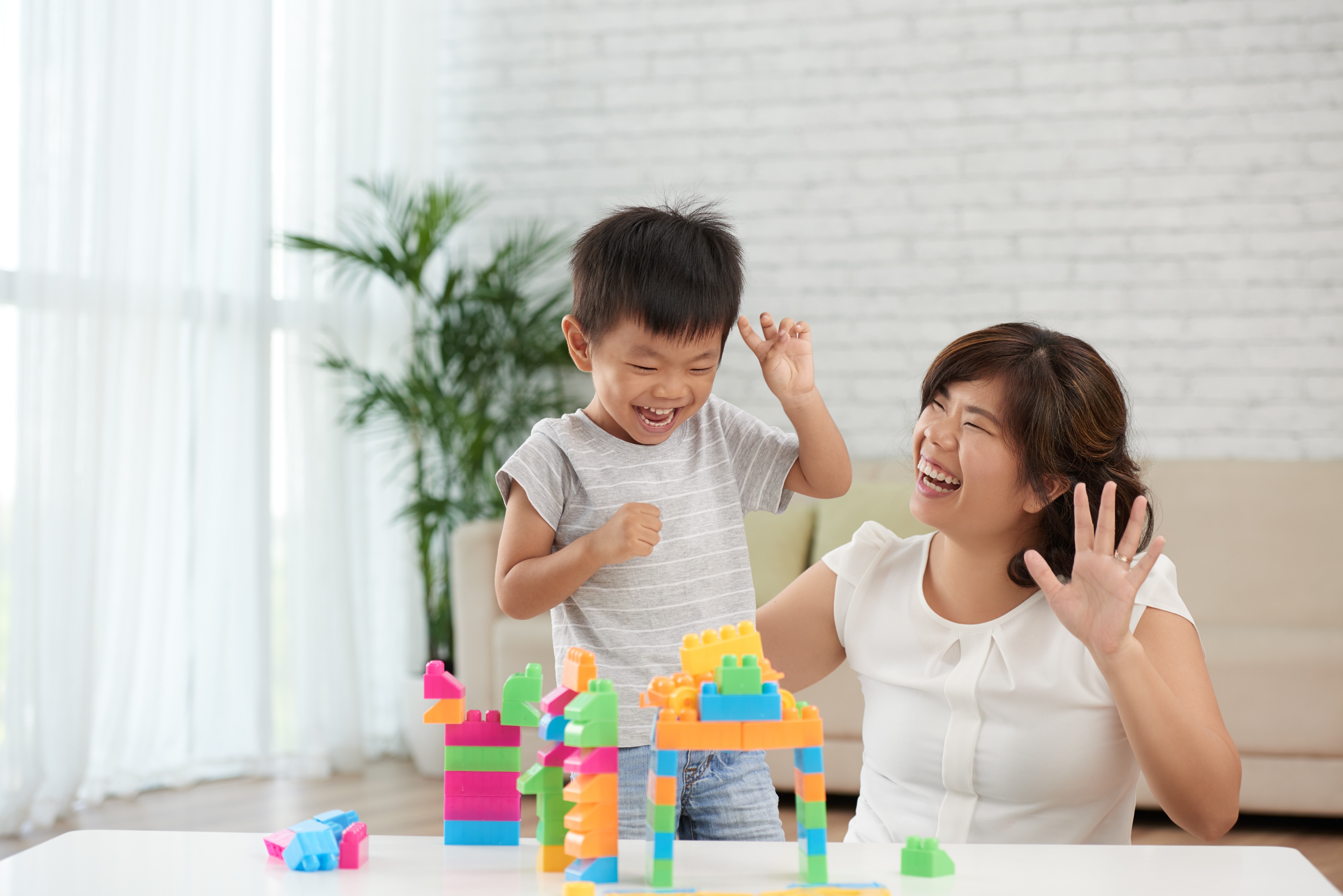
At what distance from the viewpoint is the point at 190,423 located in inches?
128

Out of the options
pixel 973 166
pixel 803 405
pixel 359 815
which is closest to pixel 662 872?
pixel 803 405

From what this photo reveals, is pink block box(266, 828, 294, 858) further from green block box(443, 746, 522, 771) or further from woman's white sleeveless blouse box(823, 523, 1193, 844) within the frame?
woman's white sleeveless blouse box(823, 523, 1193, 844)

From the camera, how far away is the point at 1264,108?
11.4 ft

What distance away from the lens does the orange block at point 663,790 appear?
0.77 m

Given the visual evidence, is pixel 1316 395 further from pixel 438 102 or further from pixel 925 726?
pixel 438 102

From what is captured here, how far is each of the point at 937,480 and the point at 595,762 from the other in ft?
2.02

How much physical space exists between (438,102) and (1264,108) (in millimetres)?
2790

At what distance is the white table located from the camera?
2.63 ft

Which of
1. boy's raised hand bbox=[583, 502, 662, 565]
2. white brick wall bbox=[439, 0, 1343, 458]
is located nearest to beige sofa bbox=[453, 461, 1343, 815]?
white brick wall bbox=[439, 0, 1343, 458]

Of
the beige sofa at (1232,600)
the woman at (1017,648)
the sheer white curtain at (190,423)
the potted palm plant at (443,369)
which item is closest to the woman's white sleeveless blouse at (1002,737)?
the woman at (1017,648)

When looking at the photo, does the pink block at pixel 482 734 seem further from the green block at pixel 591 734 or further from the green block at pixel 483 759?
the green block at pixel 591 734

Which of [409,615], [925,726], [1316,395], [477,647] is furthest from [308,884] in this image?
[1316,395]

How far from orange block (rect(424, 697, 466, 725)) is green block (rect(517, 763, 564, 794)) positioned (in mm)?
77

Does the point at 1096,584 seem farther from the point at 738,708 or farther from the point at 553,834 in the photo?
the point at 553,834
